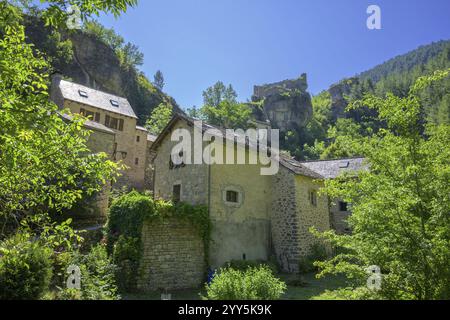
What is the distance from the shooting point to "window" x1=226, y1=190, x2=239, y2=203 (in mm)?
15547

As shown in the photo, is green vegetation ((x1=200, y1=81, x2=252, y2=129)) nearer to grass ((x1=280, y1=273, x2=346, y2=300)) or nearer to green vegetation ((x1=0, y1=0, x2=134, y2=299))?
grass ((x1=280, y1=273, x2=346, y2=300))

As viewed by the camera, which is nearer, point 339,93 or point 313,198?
point 313,198

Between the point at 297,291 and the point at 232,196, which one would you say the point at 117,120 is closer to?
the point at 232,196

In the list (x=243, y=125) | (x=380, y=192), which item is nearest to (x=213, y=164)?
(x=380, y=192)

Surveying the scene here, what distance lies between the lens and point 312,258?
17.3 m

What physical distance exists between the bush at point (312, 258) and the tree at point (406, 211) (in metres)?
9.89

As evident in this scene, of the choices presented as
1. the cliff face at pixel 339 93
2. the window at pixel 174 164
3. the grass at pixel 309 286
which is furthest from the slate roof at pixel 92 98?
the cliff face at pixel 339 93

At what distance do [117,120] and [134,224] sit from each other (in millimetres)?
20454

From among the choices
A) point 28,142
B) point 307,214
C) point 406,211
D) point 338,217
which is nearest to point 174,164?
point 307,214

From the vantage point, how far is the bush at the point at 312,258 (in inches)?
652

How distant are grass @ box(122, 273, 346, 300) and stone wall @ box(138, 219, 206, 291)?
51cm

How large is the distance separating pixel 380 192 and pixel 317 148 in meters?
53.0

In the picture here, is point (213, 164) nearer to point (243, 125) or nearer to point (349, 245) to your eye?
point (349, 245)

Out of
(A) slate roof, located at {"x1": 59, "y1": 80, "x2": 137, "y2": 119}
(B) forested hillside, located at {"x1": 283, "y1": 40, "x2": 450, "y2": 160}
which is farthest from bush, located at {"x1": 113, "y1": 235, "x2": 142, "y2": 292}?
(B) forested hillside, located at {"x1": 283, "y1": 40, "x2": 450, "y2": 160}
